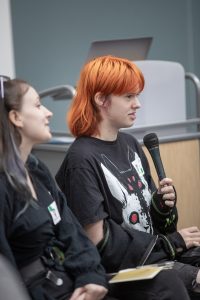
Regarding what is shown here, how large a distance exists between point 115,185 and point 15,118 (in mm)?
453

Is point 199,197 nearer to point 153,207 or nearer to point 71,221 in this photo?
point 153,207

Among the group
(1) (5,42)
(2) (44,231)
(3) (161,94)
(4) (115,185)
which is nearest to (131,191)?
(4) (115,185)

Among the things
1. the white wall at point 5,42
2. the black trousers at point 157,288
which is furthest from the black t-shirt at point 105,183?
the white wall at point 5,42

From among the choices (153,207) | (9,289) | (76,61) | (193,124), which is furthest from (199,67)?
(9,289)

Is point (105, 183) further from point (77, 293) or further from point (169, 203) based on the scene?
point (77, 293)

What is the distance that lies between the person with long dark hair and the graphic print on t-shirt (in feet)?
0.73

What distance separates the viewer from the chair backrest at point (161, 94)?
8.93 feet

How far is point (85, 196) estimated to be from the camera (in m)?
1.82

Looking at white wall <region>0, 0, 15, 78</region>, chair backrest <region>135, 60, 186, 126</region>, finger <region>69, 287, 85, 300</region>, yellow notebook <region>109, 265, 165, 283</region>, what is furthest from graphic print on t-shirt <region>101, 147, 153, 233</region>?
white wall <region>0, 0, 15, 78</region>

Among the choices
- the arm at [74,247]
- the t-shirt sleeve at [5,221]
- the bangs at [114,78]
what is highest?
the bangs at [114,78]

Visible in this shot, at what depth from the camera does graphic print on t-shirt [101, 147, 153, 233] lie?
1913 mm

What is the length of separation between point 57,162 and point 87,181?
771 mm

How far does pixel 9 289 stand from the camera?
1.17 m

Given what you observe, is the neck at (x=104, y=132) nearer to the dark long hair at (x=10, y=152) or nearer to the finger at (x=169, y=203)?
the finger at (x=169, y=203)
